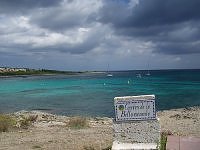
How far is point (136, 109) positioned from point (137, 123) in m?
0.34

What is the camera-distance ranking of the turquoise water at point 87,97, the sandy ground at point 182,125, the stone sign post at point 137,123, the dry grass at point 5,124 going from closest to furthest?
the stone sign post at point 137,123, the sandy ground at point 182,125, the dry grass at point 5,124, the turquoise water at point 87,97

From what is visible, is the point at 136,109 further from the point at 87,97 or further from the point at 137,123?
the point at 87,97

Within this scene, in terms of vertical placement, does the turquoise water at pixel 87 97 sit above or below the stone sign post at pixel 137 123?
below

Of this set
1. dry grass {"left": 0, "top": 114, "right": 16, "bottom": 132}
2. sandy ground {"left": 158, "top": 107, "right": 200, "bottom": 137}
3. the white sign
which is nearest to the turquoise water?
sandy ground {"left": 158, "top": 107, "right": 200, "bottom": 137}

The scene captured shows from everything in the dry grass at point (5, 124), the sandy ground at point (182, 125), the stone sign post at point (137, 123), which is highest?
the stone sign post at point (137, 123)

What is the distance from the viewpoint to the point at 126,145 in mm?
9844

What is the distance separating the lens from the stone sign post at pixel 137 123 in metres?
9.95

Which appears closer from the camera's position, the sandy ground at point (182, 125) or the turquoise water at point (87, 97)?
the sandy ground at point (182, 125)

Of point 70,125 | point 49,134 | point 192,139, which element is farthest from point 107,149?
point 70,125

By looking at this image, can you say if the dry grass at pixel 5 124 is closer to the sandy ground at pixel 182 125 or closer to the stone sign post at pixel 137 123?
the sandy ground at pixel 182 125

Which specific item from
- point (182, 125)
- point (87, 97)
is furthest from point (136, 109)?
point (87, 97)

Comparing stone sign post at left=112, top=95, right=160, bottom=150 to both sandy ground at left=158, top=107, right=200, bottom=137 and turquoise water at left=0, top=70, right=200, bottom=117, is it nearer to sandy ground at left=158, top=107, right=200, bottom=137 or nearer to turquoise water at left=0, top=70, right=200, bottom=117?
sandy ground at left=158, top=107, right=200, bottom=137

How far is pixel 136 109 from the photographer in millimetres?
10039

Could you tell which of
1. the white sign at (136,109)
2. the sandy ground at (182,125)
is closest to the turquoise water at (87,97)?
the sandy ground at (182,125)
